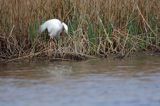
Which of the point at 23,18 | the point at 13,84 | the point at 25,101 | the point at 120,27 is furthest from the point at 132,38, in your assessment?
the point at 25,101

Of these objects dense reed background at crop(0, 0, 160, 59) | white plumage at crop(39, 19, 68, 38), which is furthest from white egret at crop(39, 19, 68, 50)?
dense reed background at crop(0, 0, 160, 59)

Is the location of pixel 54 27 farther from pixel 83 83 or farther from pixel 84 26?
pixel 83 83

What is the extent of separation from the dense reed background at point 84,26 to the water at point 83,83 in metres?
0.33

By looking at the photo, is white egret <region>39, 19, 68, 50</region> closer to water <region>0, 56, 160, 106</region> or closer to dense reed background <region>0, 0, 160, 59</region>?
dense reed background <region>0, 0, 160, 59</region>

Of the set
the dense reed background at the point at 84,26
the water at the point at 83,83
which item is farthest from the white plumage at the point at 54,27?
the water at the point at 83,83

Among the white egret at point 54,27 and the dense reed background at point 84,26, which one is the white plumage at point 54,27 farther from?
the dense reed background at point 84,26

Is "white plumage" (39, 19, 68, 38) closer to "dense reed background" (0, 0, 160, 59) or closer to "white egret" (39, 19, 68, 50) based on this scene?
"white egret" (39, 19, 68, 50)

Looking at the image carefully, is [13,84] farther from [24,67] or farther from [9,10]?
[9,10]

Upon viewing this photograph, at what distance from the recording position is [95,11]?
10.3 m

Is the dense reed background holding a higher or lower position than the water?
higher

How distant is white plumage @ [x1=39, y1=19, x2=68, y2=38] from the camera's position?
9922 mm

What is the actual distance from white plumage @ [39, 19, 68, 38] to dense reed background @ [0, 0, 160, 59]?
13 centimetres

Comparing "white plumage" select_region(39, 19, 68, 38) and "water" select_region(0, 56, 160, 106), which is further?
"white plumage" select_region(39, 19, 68, 38)

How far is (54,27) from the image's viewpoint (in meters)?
9.96
